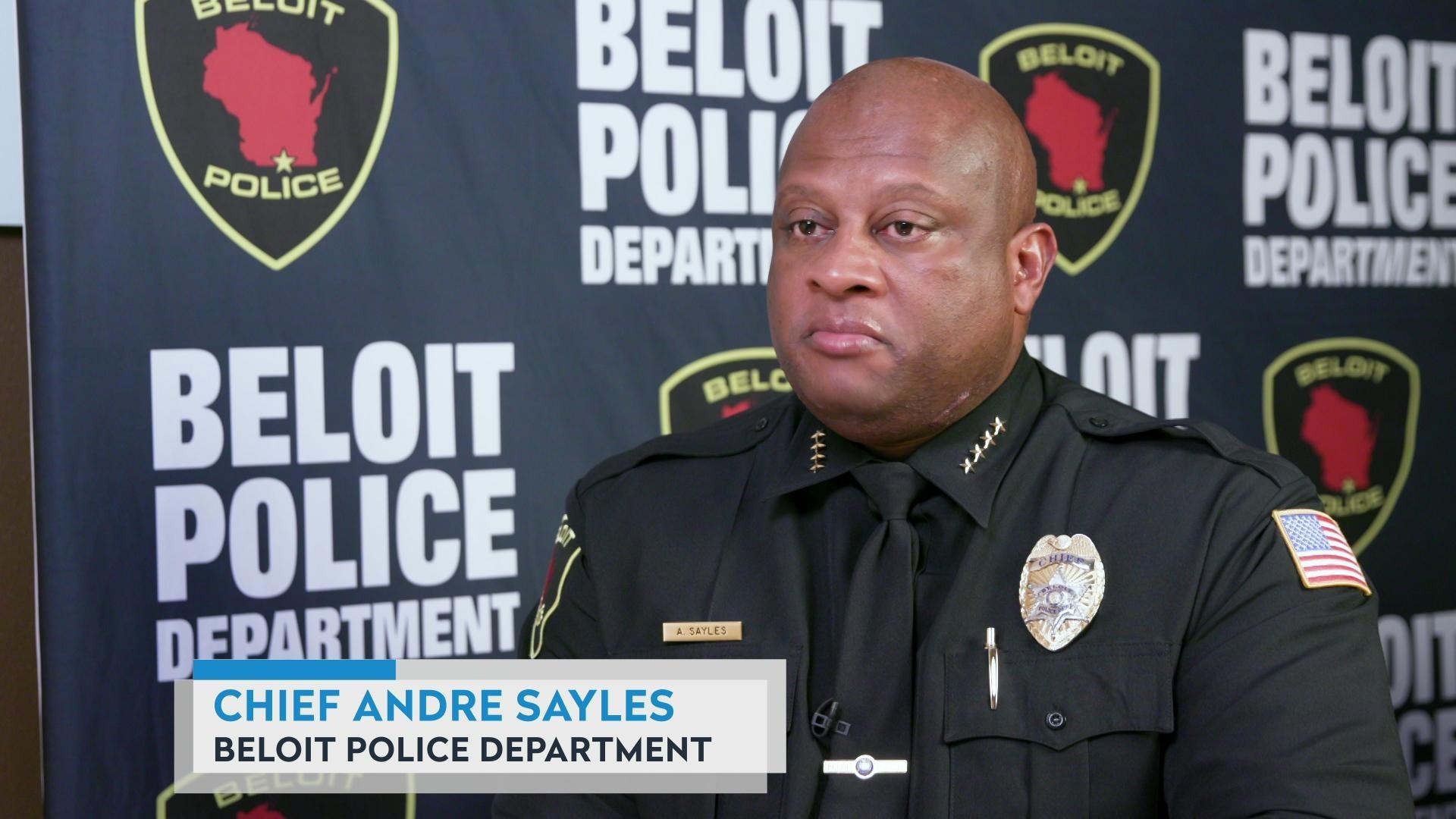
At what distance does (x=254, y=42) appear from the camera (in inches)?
79.9

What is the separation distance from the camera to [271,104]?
204cm

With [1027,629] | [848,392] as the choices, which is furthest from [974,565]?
[848,392]

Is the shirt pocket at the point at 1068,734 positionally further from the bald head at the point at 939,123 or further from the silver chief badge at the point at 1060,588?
the bald head at the point at 939,123

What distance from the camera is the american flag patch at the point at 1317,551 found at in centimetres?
114

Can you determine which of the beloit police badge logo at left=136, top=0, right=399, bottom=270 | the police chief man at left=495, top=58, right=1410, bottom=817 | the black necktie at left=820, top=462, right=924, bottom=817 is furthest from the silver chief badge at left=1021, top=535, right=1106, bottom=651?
the beloit police badge logo at left=136, top=0, right=399, bottom=270

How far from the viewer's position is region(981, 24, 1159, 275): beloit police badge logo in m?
2.51

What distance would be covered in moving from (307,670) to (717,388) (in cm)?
108

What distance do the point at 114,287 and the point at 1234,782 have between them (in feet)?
5.41

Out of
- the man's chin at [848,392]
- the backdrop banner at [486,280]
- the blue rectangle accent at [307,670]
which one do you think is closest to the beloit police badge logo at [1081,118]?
the backdrop banner at [486,280]

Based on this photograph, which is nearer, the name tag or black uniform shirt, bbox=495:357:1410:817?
black uniform shirt, bbox=495:357:1410:817

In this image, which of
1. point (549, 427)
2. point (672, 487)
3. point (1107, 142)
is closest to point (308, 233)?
point (549, 427)

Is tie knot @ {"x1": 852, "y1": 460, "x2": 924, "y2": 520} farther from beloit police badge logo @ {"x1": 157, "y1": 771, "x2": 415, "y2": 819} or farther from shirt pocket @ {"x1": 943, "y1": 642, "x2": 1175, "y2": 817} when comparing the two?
beloit police badge logo @ {"x1": 157, "y1": 771, "x2": 415, "y2": 819}

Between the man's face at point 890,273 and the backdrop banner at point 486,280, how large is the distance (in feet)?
3.31

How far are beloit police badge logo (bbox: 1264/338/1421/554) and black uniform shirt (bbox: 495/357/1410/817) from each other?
1.47 meters
